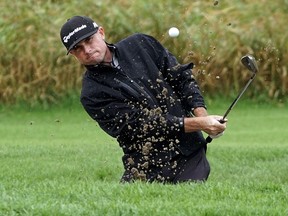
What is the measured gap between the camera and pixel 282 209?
18.1ft

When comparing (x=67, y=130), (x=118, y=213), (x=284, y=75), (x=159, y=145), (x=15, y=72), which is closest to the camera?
(x=118, y=213)

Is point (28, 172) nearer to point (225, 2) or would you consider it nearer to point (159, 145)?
point (159, 145)

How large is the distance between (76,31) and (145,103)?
25.6 inches

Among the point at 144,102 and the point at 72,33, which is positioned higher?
the point at 72,33

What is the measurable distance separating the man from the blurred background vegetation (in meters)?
7.60

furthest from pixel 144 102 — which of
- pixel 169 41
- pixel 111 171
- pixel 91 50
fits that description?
pixel 169 41

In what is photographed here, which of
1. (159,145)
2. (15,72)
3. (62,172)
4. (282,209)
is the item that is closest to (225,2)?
(15,72)

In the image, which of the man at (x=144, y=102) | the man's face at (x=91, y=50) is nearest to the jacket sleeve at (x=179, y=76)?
the man at (x=144, y=102)

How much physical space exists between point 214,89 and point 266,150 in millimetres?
4372

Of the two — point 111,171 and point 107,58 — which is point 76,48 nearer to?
point 107,58

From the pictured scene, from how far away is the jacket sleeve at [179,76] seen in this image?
6828mm

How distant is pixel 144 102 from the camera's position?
6691 millimetres

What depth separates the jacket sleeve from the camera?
6.83 m

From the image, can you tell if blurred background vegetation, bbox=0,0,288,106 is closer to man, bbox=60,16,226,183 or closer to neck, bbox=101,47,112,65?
man, bbox=60,16,226,183
